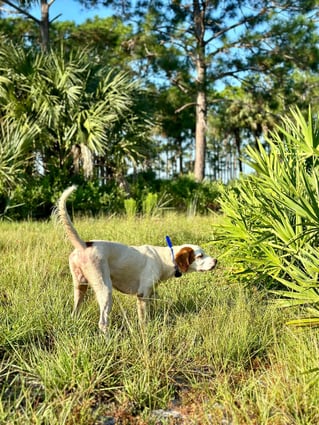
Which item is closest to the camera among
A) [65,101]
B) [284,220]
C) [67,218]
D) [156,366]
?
[156,366]

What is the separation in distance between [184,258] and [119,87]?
10.1m

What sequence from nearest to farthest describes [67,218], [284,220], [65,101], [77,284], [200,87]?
[67,218]
[77,284]
[284,220]
[65,101]
[200,87]

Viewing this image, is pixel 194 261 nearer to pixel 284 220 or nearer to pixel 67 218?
pixel 284 220

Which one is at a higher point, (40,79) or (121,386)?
(40,79)

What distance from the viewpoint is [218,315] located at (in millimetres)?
3869

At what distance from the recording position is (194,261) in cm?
436

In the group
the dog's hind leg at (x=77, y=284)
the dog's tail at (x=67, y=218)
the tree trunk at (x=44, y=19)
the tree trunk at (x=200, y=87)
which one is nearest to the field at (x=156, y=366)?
the dog's hind leg at (x=77, y=284)

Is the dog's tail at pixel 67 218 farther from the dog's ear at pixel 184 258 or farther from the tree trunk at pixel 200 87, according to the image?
the tree trunk at pixel 200 87

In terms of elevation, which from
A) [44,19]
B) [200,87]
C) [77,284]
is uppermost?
[44,19]

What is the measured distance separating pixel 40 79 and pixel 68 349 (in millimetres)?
10934

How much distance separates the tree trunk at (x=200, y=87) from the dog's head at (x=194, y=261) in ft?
48.4

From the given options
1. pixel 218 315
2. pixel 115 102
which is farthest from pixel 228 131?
pixel 218 315

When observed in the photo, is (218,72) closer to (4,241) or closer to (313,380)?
(4,241)

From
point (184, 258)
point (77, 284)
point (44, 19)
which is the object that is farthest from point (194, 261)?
point (44, 19)
